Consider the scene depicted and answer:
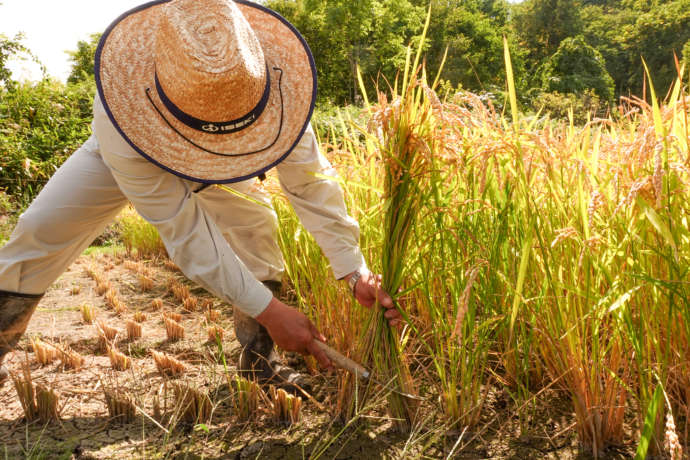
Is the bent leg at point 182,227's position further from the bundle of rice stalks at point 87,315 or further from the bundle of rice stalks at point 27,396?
the bundle of rice stalks at point 87,315

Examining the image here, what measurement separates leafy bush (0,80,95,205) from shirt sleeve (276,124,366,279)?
19.9 feet

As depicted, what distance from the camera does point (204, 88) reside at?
4.34 ft

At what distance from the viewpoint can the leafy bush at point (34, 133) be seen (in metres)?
6.45

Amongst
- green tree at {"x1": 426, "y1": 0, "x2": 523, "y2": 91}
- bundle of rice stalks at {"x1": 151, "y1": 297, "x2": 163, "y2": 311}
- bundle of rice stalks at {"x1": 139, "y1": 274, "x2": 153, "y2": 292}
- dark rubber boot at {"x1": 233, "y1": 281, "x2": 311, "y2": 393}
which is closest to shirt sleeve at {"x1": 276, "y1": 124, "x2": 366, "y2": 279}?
dark rubber boot at {"x1": 233, "y1": 281, "x2": 311, "y2": 393}

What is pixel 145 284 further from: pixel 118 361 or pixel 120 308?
pixel 118 361

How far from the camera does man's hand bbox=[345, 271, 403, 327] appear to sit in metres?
1.43

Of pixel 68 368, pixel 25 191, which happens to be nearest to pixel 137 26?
pixel 68 368

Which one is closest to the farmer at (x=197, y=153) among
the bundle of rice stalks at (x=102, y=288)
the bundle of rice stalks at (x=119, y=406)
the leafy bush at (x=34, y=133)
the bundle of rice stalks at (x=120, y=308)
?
the bundle of rice stalks at (x=119, y=406)

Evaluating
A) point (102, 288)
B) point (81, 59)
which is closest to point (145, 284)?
point (102, 288)

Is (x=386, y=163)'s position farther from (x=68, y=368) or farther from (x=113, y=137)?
(x=68, y=368)

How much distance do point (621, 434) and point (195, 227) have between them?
4.65 ft

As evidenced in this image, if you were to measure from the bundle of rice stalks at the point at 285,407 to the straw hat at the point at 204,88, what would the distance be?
75 centimetres

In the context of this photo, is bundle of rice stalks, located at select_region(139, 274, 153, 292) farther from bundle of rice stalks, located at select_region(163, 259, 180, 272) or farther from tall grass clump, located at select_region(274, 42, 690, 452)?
tall grass clump, located at select_region(274, 42, 690, 452)

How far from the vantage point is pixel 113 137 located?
152 cm
